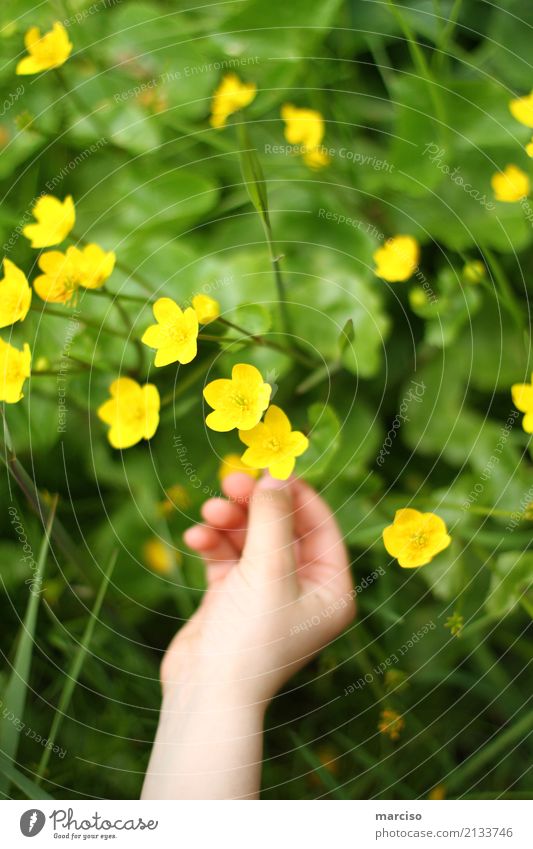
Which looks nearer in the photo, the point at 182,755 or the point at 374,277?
the point at 182,755

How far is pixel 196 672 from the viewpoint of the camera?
2.50 ft

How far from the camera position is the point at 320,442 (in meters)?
0.76

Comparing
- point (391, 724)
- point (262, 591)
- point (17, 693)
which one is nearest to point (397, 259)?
point (262, 591)

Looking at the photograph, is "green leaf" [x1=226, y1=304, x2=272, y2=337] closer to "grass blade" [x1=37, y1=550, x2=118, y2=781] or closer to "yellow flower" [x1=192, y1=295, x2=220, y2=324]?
"yellow flower" [x1=192, y1=295, x2=220, y2=324]

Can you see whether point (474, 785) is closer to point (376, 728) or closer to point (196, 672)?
point (376, 728)

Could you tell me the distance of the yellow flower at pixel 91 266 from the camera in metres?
0.67

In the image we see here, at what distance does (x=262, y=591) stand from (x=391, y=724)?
0.94ft

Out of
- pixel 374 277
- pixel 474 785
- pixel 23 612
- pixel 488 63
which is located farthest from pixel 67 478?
pixel 488 63

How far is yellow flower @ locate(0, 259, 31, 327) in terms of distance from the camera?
25.5 inches

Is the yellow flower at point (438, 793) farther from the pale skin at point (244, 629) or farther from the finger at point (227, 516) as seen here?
the finger at point (227, 516)

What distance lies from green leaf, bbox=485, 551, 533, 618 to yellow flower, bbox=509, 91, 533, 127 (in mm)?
458

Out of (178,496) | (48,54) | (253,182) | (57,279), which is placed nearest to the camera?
(253,182)

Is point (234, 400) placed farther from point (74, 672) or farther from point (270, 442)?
point (74, 672)

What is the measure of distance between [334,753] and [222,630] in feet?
0.86
